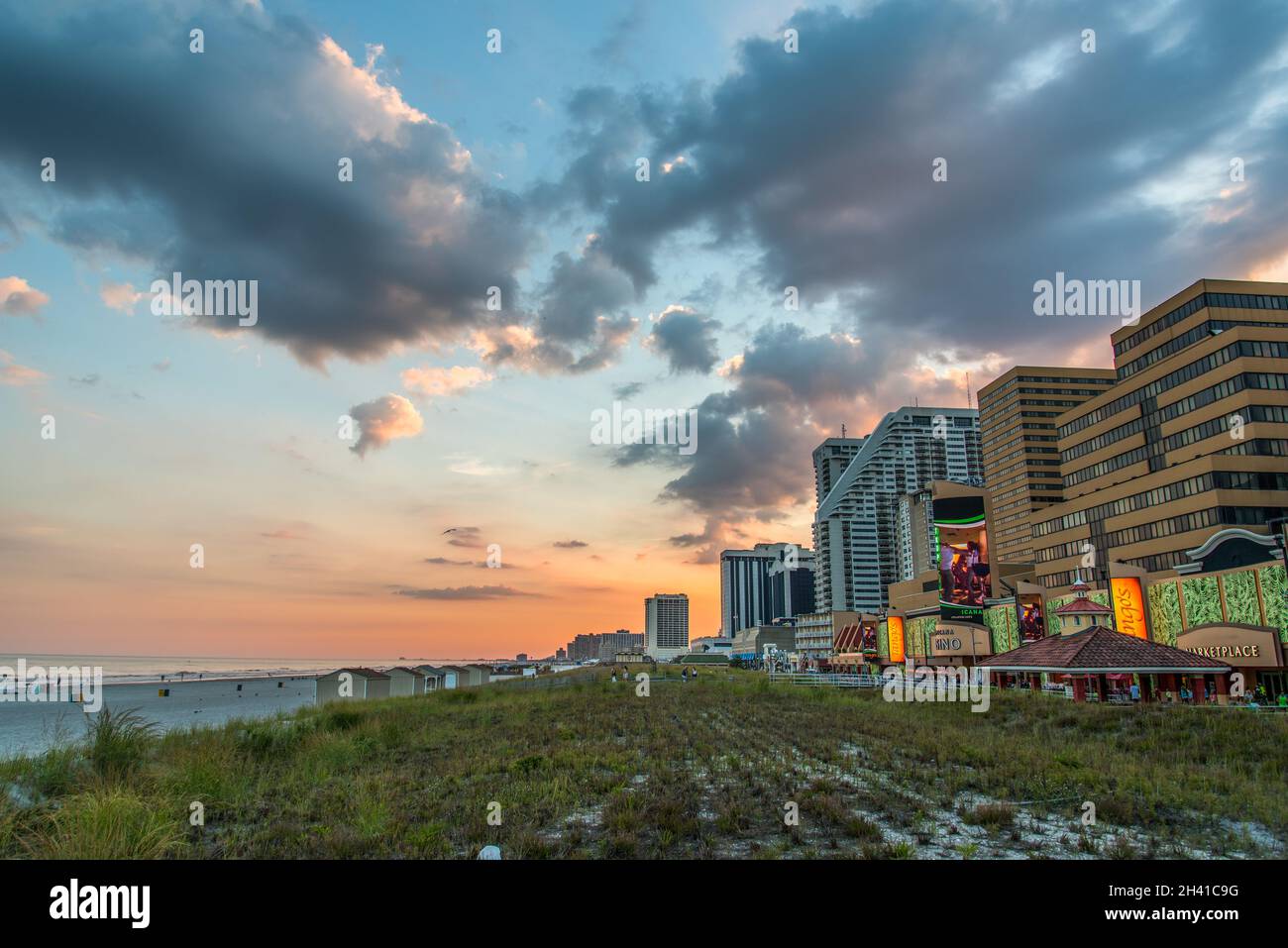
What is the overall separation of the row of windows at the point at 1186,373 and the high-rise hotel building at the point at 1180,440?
13 centimetres

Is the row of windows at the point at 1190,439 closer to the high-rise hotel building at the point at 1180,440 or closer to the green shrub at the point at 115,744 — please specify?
the high-rise hotel building at the point at 1180,440

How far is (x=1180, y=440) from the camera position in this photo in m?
68.9

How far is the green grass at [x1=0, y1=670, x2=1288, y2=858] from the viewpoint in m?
11.4

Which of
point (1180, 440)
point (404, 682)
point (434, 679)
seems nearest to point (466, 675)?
point (434, 679)

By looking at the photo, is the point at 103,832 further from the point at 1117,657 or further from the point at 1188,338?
the point at 1188,338

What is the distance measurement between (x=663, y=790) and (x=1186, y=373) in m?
77.6

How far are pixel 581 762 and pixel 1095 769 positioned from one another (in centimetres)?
1400

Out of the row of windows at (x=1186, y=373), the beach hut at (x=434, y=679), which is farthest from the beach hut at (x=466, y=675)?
the row of windows at (x=1186, y=373)

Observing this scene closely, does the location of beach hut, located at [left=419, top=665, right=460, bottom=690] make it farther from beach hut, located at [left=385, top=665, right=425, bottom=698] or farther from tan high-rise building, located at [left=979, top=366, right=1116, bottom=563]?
tan high-rise building, located at [left=979, top=366, right=1116, bottom=563]

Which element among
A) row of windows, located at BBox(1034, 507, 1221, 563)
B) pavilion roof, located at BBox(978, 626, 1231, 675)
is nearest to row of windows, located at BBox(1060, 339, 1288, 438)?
row of windows, located at BBox(1034, 507, 1221, 563)

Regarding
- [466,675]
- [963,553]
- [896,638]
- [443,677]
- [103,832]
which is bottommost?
[466,675]

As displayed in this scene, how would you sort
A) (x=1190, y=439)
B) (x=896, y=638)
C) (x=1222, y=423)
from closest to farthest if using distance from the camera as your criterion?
1. (x=1222, y=423)
2. (x=1190, y=439)
3. (x=896, y=638)
